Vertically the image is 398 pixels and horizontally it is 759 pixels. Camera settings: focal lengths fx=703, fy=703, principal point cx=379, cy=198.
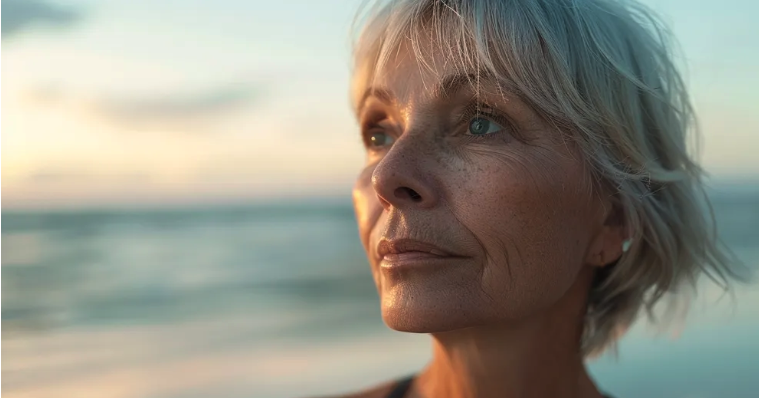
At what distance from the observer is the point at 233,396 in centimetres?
287

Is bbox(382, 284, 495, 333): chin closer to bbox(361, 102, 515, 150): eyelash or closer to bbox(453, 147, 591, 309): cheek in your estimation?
bbox(453, 147, 591, 309): cheek

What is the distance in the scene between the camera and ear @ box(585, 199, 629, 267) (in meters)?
1.45

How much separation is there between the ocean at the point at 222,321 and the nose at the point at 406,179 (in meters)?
1.05

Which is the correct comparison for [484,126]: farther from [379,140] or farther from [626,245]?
[626,245]

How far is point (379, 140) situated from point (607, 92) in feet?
1.60

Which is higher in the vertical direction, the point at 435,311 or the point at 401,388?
the point at 435,311

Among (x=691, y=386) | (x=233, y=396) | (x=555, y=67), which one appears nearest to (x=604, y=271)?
(x=555, y=67)

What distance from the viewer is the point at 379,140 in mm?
1551

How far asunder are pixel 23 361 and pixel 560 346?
8.12 feet

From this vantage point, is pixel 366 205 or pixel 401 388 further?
pixel 401 388

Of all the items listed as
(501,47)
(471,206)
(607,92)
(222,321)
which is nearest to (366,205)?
(471,206)

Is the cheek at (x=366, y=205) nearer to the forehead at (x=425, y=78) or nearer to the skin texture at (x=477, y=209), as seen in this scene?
the skin texture at (x=477, y=209)

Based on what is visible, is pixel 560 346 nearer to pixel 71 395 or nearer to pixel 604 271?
pixel 604 271

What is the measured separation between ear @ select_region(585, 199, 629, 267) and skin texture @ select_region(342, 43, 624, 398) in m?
0.03
